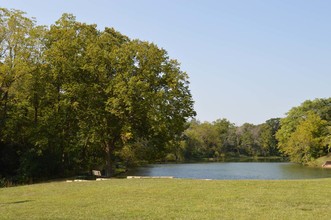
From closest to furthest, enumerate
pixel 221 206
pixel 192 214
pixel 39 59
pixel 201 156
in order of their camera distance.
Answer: pixel 192 214 < pixel 221 206 < pixel 39 59 < pixel 201 156

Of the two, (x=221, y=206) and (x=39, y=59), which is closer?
(x=221, y=206)

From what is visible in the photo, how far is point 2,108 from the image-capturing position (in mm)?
28141

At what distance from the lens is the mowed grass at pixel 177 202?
10969 millimetres

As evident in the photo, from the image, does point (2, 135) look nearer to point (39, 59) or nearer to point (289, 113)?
point (39, 59)

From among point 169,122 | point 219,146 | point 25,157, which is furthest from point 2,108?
point 219,146

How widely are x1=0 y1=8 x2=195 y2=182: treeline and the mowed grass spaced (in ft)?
30.7

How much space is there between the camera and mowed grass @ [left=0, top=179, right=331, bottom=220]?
10969 millimetres

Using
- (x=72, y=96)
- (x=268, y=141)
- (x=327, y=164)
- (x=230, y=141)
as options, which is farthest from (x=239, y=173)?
(x=268, y=141)

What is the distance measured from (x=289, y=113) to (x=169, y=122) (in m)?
55.0

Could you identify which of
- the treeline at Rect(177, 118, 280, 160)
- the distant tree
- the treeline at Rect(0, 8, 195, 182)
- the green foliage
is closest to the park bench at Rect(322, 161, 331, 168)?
the green foliage

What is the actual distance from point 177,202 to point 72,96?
1719 cm

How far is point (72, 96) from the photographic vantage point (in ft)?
92.0

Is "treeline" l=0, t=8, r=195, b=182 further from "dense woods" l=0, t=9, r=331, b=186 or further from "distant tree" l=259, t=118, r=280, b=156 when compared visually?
"distant tree" l=259, t=118, r=280, b=156

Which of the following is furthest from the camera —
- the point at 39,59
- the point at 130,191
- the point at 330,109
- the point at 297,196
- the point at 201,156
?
the point at 201,156
